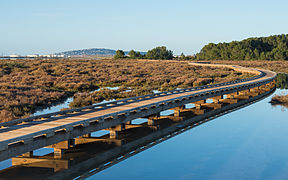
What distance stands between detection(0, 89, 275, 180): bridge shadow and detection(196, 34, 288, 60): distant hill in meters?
107

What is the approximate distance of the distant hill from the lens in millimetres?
116938

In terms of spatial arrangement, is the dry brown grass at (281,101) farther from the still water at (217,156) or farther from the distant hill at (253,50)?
the distant hill at (253,50)

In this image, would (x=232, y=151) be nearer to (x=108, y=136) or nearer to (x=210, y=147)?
(x=210, y=147)

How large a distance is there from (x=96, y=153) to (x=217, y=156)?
15.5 feet

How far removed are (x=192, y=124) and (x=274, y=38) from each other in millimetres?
134394

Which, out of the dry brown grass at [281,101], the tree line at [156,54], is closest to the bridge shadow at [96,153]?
the dry brown grass at [281,101]

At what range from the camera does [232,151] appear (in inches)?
544

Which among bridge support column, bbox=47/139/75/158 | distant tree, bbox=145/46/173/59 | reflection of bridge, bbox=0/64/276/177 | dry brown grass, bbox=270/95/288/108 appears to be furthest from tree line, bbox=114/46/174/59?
bridge support column, bbox=47/139/75/158

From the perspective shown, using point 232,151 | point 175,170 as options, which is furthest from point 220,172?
point 232,151

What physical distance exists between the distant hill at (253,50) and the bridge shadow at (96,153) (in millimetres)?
106787

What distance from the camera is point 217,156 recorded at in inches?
520

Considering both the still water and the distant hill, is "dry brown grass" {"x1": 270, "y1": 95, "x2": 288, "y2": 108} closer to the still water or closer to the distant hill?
the still water

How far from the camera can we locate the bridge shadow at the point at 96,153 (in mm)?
10663

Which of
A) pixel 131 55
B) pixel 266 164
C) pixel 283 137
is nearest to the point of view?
pixel 266 164
